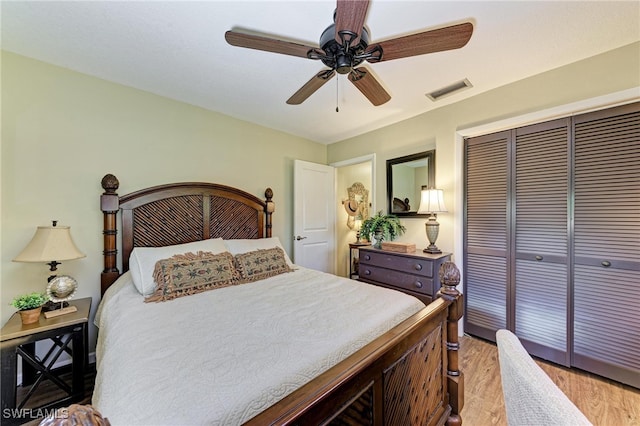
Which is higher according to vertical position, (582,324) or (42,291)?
(42,291)

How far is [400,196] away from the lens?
3.25 metres

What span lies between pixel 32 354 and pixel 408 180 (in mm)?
3741

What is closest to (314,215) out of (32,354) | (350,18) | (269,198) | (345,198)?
(269,198)

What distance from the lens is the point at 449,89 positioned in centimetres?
245

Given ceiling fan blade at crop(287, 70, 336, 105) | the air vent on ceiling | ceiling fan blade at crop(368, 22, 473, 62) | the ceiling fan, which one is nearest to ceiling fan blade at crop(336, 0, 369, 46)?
the ceiling fan

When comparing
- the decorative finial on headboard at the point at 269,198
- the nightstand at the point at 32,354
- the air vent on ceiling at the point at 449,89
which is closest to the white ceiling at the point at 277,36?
the air vent on ceiling at the point at 449,89

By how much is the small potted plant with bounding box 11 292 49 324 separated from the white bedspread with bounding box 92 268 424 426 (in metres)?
0.38

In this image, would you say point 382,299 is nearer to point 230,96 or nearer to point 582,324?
point 582,324

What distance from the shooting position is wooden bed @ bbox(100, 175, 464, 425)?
2.59 feet

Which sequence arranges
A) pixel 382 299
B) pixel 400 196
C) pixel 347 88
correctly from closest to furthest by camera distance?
1. pixel 382 299
2. pixel 347 88
3. pixel 400 196

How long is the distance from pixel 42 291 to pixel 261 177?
7.47 feet

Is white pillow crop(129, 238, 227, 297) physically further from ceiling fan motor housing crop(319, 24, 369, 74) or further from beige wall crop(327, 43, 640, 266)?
beige wall crop(327, 43, 640, 266)

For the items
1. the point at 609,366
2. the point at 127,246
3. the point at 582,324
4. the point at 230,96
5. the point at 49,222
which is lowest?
the point at 609,366

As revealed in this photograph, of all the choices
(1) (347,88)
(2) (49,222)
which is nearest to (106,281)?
(2) (49,222)
